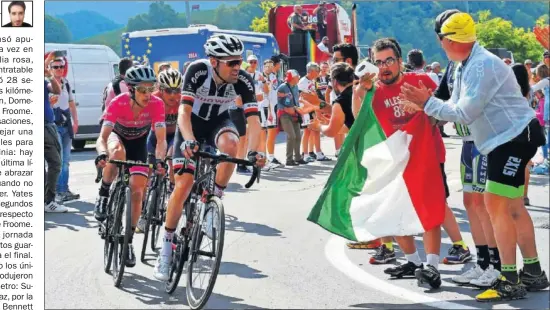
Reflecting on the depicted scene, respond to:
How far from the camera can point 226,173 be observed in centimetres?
792

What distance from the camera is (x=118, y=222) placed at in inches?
319

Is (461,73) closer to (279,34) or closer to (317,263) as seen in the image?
(317,263)

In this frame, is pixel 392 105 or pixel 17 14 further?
pixel 392 105

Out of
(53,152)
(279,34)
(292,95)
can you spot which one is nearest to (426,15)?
(279,34)

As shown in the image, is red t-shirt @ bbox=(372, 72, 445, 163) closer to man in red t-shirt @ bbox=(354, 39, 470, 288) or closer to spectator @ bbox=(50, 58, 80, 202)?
man in red t-shirt @ bbox=(354, 39, 470, 288)

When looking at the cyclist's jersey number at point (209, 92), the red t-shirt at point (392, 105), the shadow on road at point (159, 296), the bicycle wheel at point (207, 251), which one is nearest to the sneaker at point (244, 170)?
the shadow on road at point (159, 296)

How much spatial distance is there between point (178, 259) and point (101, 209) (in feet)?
5.28

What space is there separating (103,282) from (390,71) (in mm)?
3079

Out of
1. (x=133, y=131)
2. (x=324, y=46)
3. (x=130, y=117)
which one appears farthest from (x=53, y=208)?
(x=324, y=46)

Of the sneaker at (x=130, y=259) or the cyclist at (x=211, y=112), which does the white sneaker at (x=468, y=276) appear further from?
the sneaker at (x=130, y=259)

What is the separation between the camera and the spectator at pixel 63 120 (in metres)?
13.5

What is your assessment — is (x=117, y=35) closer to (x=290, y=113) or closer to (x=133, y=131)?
(x=290, y=113)

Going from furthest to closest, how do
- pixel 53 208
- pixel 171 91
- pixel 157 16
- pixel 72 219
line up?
pixel 157 16, pixel 53 208, pixel 72 219, pixel 171 91

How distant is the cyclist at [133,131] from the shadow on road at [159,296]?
25cm
